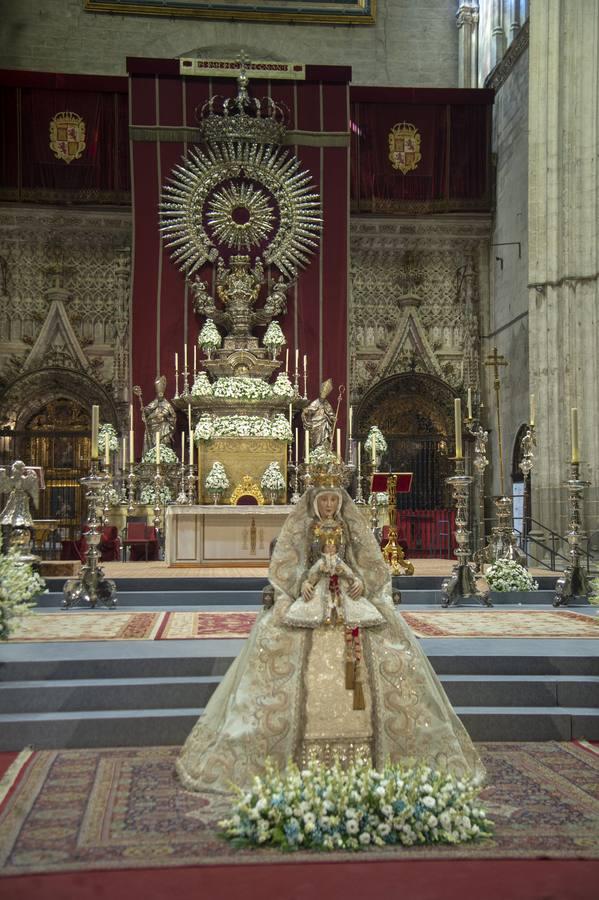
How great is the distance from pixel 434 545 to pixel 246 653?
1231cm

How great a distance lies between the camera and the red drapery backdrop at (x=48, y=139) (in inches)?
673

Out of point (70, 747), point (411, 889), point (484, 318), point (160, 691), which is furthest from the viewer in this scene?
point (484, 318)

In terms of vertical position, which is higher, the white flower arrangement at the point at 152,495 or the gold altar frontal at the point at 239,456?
the gold altar frontal at the point at 239,456

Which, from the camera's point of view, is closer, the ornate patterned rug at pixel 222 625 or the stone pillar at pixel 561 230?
the ornate patterned rug at pixel 222 625

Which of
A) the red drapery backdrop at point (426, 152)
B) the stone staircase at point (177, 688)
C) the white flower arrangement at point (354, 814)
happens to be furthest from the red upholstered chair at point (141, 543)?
the white flower arrangement at point (354, 814)

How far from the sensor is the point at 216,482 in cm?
1271

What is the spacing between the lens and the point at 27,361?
56.4 ft

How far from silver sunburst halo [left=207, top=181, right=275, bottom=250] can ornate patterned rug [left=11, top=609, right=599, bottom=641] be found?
379 inches

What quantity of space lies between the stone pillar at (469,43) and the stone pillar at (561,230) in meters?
3.91

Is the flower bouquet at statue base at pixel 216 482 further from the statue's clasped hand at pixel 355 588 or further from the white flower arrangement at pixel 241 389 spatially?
the statue's clasped hand at pixel 355 588

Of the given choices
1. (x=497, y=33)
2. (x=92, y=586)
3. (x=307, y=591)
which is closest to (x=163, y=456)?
(x=92, y=586)

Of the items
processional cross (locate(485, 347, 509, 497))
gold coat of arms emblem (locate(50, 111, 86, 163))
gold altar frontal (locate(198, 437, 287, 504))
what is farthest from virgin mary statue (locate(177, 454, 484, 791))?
gold coat of arms emblem (locate(50, 111, 86, 163))

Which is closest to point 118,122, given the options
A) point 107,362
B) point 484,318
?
point 107,362

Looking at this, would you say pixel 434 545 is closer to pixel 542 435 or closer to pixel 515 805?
pixel 542 435
